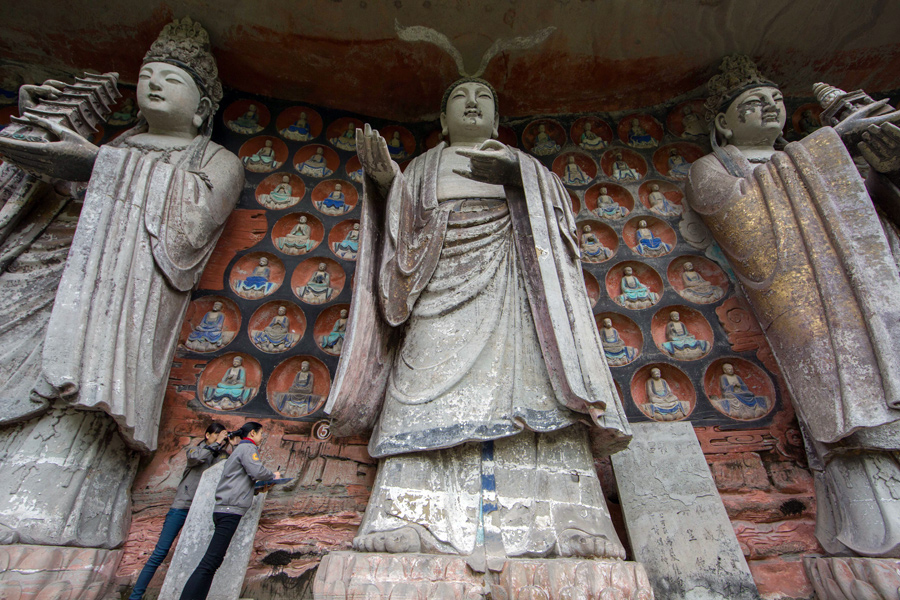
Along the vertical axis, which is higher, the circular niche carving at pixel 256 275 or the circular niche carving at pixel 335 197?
the circular niche carving at pixel 335 197

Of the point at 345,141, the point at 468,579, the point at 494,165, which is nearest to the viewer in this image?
the point at 468,579

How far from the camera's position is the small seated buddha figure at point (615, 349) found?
3.39 metres

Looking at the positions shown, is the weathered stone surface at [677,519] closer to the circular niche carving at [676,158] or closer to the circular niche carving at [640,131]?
the circular niche carving at [676,158]

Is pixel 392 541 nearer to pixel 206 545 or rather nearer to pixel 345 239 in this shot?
pixel 206 545

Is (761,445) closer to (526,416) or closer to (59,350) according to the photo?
(526,416)

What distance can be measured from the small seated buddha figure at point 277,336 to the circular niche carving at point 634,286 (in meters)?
2.21

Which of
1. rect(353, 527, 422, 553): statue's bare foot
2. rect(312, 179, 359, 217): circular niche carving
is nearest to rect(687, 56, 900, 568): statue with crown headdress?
rect(353, 527, 422, 553): statue's bare foot

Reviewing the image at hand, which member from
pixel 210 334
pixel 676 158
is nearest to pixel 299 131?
pixel 210 334

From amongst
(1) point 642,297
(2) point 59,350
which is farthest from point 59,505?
(1) point 642,297

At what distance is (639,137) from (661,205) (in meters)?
0.79

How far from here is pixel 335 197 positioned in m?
4.10

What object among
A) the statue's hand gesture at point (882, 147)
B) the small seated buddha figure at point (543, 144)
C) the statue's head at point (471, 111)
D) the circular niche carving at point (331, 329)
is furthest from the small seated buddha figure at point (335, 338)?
the statue's hand gesture at point (882, 147)

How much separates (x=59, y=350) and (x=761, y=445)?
3.64 m

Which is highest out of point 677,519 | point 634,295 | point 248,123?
point 248,123
